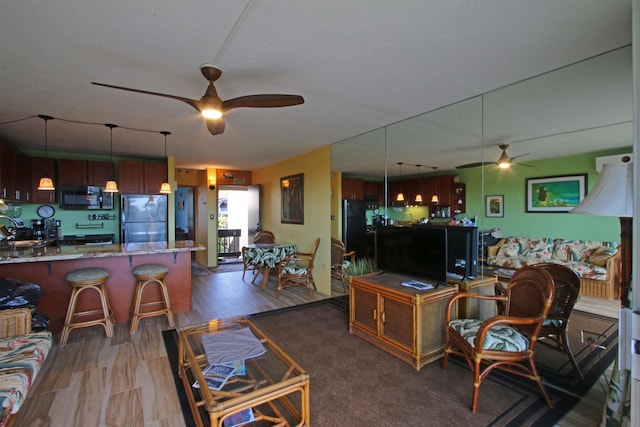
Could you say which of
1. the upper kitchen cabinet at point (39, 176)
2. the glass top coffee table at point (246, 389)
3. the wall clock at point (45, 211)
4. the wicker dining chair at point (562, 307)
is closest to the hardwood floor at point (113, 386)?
the glass top coffee table at point (246, 389)

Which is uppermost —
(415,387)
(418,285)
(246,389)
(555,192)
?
(555,192)

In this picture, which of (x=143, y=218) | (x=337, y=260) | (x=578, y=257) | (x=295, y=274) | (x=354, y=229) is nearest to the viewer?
(x=578, y=257)

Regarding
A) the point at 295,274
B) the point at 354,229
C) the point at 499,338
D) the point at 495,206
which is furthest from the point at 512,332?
the point at 354,229

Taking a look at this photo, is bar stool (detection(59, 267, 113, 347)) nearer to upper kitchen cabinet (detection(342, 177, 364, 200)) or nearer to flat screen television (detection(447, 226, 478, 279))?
flat screen television (detection(447, 226, 478, 279))

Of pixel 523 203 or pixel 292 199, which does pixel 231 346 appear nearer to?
pixel 523 203

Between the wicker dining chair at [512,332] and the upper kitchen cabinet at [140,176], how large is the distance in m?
5.34

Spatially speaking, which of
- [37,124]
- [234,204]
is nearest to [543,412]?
[37,124]

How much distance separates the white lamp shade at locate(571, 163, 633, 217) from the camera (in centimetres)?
169

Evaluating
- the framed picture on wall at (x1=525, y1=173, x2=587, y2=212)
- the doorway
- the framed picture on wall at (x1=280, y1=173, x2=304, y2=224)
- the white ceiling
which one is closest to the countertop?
the white ceiling

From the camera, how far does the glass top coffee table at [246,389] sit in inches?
58.5

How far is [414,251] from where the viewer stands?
9.59 feet

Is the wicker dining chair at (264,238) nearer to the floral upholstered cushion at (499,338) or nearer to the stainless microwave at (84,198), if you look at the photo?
the stainless microwave at (84,198)

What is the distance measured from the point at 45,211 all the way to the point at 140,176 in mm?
1656

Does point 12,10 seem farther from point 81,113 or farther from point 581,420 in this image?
point 581,420
